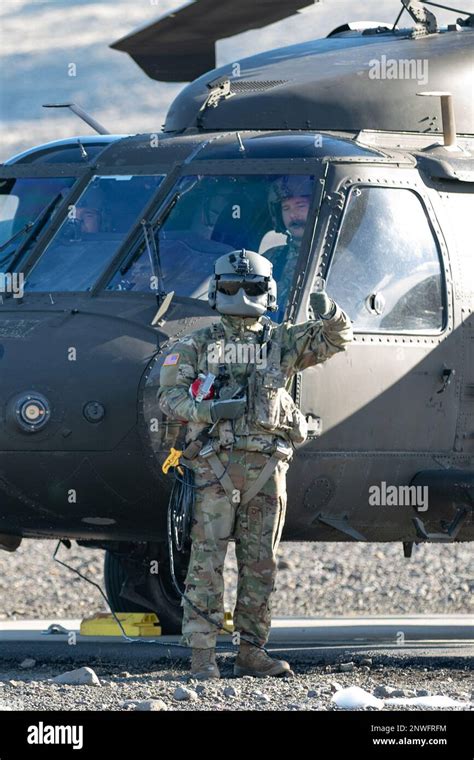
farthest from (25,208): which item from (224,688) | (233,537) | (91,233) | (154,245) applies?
(224,688)

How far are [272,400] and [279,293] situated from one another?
3.21 feet

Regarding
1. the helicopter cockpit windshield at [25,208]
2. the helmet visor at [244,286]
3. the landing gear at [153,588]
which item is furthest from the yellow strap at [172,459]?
the landing gear at [153,588]

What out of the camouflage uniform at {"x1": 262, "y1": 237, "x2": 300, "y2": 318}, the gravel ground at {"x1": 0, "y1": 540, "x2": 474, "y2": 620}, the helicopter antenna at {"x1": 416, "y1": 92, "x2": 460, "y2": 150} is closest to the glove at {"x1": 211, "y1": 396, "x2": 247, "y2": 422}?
the camouflage uniform at {"x1": 262, "y1": 237, "x2": 300, "y2": 318}

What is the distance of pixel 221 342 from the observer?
8180 millimetres

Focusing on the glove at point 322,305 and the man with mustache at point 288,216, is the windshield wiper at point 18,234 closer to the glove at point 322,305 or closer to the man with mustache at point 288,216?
the man with mustache at point 288,216

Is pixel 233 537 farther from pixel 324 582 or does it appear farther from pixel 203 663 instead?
pixel 324 582

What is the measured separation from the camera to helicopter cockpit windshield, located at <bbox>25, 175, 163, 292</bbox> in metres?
9.21

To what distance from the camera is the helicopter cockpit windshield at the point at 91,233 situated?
921cm

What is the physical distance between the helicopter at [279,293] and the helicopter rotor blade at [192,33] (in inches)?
35.1

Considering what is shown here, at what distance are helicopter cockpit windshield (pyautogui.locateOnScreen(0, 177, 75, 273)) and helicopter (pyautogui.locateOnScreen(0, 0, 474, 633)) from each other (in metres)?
0.01

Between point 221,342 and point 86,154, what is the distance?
2176 mm

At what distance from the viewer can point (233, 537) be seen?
328 inches

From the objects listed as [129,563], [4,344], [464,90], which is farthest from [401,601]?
[4,344]

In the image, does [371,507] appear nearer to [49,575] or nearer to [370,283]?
[370,283]
